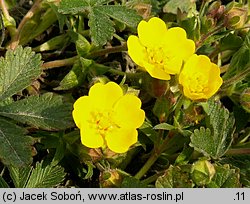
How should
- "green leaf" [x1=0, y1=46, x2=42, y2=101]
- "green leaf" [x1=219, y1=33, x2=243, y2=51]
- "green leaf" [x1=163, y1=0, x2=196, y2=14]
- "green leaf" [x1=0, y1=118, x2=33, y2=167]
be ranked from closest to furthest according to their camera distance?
1. "green leaf" [x1=0, y1=118, x2=33, y2=167]
2. "green leaf" [x1=0, y1=46, x2=42, y2=101]
3. "green leaf" [x1=219, y1=33, x2=243, y2=51]
4. "green leaf" [x1=163, y1=0, x2=196, y2=14]

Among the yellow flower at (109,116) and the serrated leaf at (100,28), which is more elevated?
the serrated leaf at (100,28)

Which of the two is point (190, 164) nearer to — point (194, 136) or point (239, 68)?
point (194, 136)

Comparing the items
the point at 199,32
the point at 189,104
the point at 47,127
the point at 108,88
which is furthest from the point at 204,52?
the point at 47,127

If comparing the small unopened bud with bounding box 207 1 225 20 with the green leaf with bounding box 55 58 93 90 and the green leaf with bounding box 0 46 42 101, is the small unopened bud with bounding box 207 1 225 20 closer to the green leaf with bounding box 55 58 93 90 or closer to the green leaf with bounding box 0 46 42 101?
the green leaf with bounding box 55 58 93 90

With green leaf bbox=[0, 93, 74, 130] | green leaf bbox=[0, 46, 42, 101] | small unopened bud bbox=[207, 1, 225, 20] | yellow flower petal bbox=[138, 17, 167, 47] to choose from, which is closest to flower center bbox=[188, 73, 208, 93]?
yellow flower petal bbox=[138, 17, 167, 47]

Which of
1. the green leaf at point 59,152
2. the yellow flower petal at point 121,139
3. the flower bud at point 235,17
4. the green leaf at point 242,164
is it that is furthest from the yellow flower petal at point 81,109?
the flower bud at point 235,17

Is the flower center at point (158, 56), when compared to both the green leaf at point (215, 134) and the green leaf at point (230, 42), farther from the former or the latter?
the green leaf at point (230, 42)
